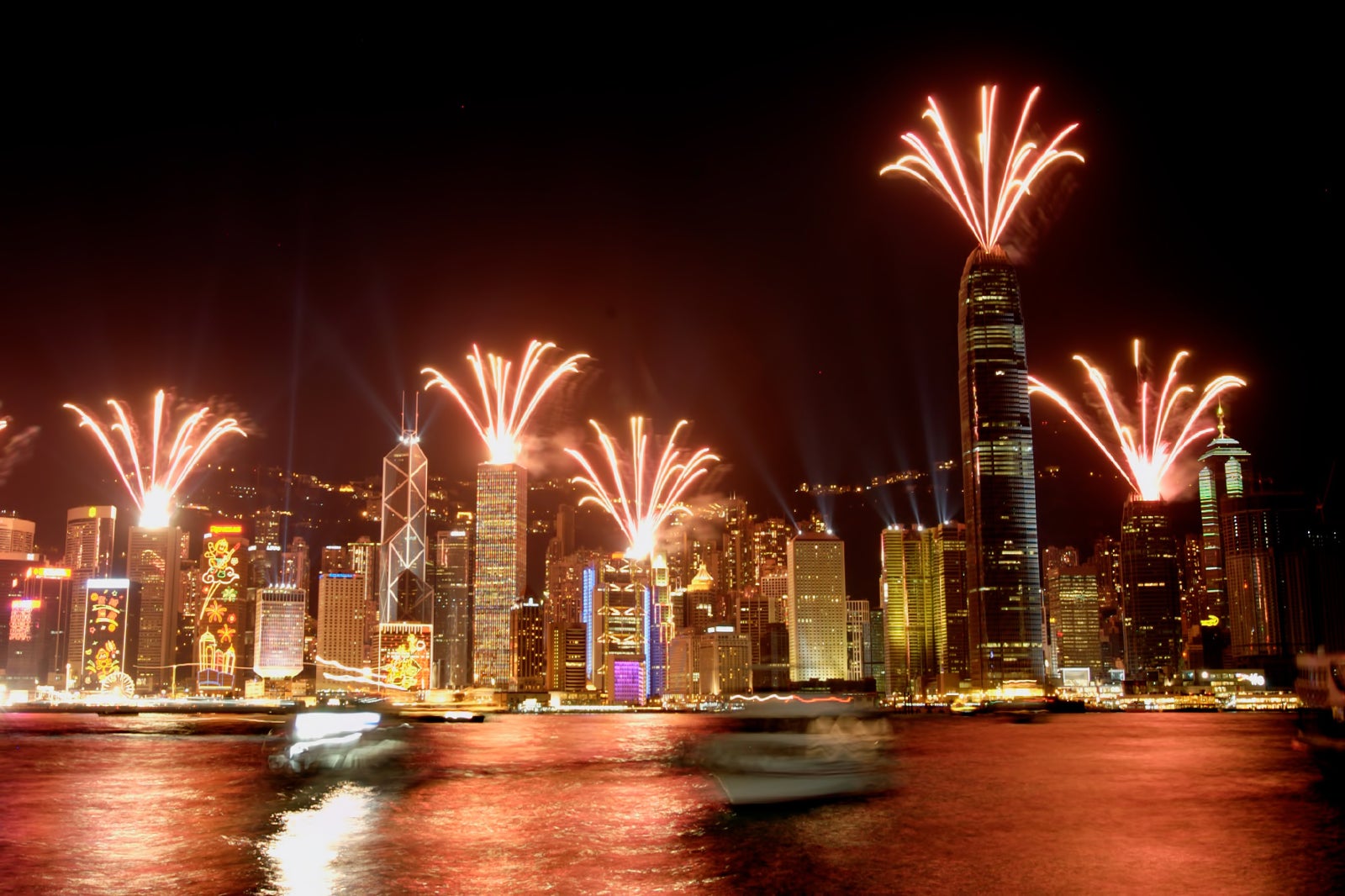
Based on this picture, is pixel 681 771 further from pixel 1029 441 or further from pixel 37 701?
pixel 37 701

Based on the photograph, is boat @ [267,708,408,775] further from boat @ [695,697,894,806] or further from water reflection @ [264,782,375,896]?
boat @ [695,697,894,806]

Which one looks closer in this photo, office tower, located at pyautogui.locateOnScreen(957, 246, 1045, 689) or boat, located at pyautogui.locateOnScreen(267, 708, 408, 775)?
boat, located at pyautogui.locateOnScreen(267, 708, 408, 775)

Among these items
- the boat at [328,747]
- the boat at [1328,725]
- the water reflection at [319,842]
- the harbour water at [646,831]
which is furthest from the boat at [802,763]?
the boat at [1328,725]

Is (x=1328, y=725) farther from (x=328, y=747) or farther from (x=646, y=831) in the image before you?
(x=328, y=747)

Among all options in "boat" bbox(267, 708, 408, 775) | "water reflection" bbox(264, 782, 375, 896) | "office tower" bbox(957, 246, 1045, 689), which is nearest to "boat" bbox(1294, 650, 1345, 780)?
"water reflection" bbox(264, 782, 375, 896)

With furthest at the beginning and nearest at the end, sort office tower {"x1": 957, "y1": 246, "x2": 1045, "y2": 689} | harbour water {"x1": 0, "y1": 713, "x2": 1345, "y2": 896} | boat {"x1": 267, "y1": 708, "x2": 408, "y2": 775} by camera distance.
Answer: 1. office tower {"x1": 957, "y1": 246, "x2": 1045, "y2": 689}
2. boat {"x1": 267, "y1": 708, "x2": 408, "y2": 775}
3. harbour water {"x1": 0, "y1": 713, "x2": 1345, "y2": 896}

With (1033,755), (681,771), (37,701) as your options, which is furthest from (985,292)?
(37,701)

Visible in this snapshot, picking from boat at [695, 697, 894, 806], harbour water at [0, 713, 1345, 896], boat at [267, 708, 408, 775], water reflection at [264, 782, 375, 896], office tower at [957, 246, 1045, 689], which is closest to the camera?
water reflection at [264, 782, 375, 896]
